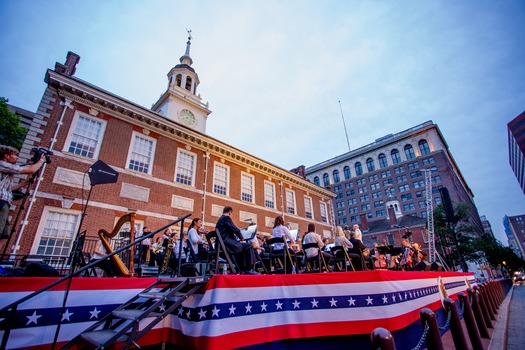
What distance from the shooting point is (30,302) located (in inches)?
110

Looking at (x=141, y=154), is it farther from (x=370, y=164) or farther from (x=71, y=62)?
(x=370, y=164)

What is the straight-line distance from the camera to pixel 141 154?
41.8 feet

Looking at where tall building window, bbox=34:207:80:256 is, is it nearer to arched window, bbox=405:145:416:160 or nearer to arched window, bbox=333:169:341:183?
arched window, bbox=405:145:416:160

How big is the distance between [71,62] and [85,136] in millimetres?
4269

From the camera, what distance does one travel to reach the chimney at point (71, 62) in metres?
11.8

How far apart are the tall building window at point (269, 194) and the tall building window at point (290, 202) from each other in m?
1.68

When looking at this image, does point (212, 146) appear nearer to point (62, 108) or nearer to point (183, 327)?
point (62, 108)

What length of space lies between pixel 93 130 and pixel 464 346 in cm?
1487

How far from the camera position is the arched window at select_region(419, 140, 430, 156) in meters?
54.5

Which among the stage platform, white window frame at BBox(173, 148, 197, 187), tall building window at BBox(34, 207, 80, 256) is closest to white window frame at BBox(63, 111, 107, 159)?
tall building window at BBox(34, 207, 80, 256)

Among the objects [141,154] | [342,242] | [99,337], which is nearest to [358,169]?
[141,154]

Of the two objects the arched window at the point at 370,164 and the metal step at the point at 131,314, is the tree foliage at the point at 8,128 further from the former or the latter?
the arched window at the point at 370,164


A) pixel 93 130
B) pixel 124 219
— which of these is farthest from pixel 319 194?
pixel 124 219

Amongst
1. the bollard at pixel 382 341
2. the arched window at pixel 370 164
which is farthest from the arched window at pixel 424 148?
the bollard at pixel 382 341
